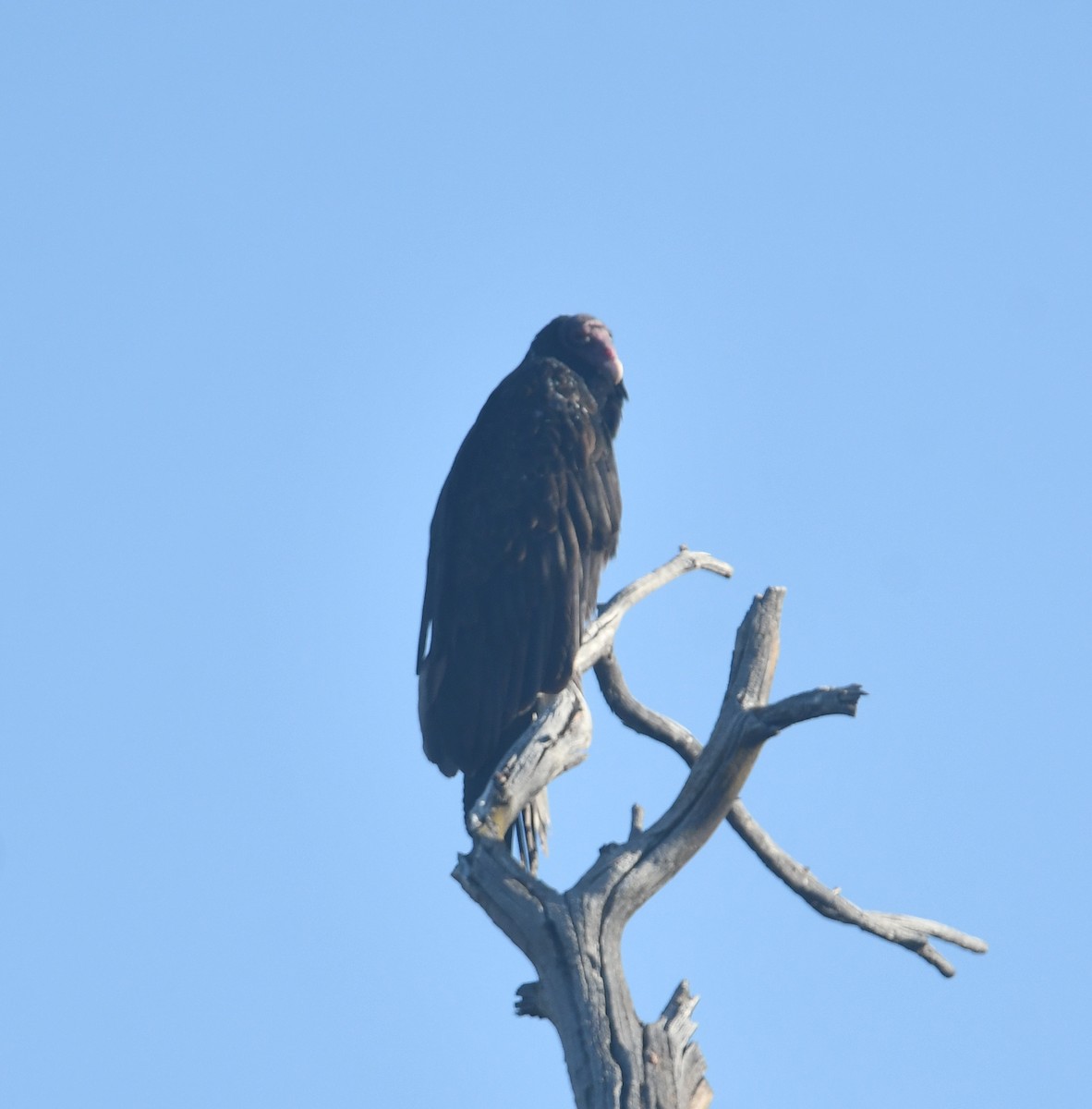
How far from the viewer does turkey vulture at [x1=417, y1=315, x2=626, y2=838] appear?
5.06 metres

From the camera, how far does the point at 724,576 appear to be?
5.84 metres

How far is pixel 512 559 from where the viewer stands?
5328mm

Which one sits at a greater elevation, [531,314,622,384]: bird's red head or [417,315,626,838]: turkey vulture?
[531,314,622,384]: bird's red head

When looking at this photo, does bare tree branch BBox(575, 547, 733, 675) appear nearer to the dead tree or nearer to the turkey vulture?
the turkey vulture

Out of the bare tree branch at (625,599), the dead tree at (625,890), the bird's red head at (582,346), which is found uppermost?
the bird's red head at (582,346)

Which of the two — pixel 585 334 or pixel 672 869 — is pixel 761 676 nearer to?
pixel 672 869

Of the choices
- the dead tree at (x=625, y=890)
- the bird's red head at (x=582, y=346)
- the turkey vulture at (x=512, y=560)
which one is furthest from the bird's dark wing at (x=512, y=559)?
the dead tree at (x=625, y=890)

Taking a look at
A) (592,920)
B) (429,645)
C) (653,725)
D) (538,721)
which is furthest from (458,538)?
(592,920)

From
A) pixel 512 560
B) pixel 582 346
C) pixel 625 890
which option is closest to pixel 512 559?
pixel 512 560

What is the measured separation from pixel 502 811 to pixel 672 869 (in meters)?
0.44

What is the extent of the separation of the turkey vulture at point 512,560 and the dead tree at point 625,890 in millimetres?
665

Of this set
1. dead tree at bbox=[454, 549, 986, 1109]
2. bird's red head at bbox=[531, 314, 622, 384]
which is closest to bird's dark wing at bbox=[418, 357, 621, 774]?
A: bird's red head at bbox=[531, 314, 622, 384]

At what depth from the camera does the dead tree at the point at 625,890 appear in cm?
335

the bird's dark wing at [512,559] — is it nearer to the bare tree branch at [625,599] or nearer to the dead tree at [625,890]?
the bare tree branch at [625,599]
